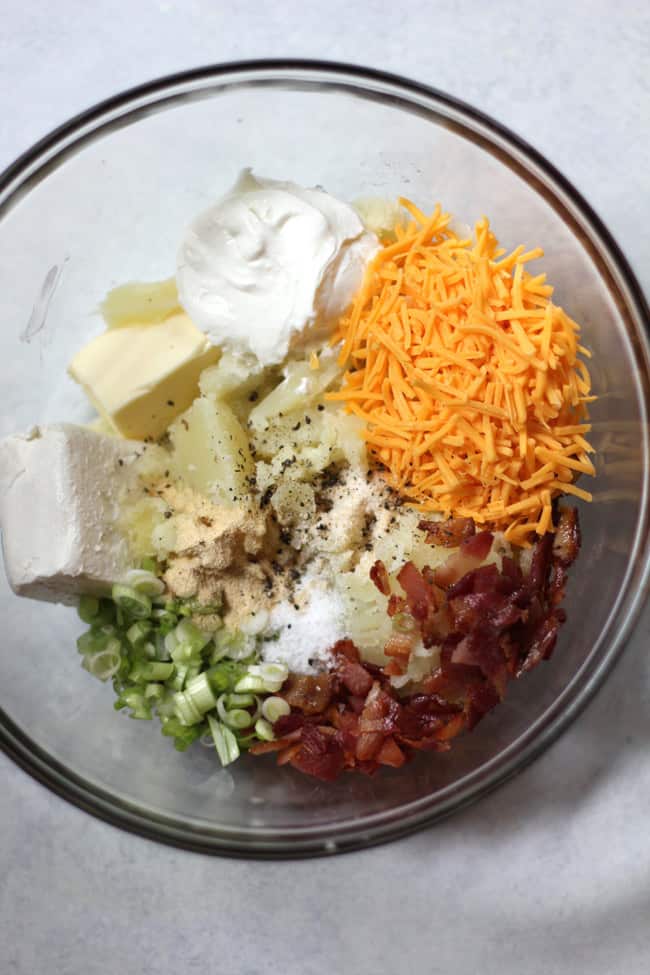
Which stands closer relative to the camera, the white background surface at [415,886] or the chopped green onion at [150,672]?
the chopped green onion at [150,672]

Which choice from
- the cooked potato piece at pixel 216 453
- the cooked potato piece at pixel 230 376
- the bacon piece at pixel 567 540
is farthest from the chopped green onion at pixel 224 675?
the bacon piece at pixel 567 540

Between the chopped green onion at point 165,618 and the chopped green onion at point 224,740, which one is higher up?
the chopped green onion at point 165,618

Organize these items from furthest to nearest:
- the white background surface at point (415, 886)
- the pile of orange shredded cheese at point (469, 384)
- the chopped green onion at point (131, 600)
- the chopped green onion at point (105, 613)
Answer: the white background surface at point (415, 886)
the chopped green onion at point (105, 613)
the chopped green onion at point (131, 600)
the pile of orange shredded cheese at point (469, 384)

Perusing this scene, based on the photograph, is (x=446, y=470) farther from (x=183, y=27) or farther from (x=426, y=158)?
(x=183, y=27)

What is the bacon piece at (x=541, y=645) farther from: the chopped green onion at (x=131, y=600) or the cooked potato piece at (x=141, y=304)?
the cooked potato piece at (x=141, y=304)

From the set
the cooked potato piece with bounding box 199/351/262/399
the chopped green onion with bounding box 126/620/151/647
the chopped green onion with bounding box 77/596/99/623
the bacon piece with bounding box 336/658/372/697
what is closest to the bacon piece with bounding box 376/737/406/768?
Answer: the bacon piece with bounding box 336/658/372/697

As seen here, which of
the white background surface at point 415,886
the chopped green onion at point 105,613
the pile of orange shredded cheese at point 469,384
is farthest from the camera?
the white background surface at point 415,886

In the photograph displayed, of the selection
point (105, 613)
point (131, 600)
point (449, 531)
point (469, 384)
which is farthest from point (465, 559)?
point (105, 613)

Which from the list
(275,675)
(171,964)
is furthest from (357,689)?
(171,964)
